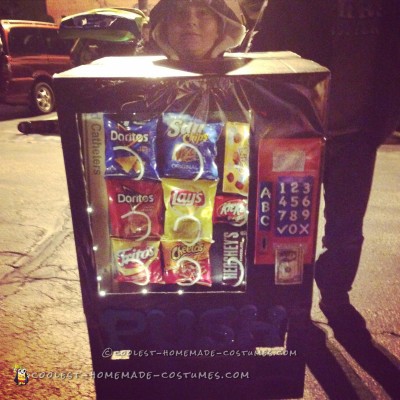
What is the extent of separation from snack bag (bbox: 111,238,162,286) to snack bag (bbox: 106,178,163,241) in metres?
0.03

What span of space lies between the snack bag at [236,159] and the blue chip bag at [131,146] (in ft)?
0.77

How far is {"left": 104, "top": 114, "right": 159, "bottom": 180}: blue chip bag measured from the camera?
135 centimetres

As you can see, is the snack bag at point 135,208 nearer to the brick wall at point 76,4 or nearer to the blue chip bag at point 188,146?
the blue chip bag at point 188,146

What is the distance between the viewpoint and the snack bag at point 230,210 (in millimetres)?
1463

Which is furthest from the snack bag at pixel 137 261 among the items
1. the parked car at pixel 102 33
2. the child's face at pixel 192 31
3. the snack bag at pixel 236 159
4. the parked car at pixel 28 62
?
the parked car at pixel 28 62

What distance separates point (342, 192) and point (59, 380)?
62.8 inches

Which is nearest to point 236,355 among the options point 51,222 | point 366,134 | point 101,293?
point 101,293

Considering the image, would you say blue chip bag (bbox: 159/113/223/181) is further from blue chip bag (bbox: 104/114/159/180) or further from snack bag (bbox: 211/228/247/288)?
snack bag (bbox: 211/228/247/288)

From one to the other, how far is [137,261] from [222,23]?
1.00 meters

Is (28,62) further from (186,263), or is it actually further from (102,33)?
(186,263)

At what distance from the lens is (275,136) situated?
4.46 ft

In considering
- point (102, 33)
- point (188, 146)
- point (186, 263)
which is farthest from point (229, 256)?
point (102, 33)

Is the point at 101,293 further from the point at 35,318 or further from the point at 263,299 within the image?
the point at 35,318

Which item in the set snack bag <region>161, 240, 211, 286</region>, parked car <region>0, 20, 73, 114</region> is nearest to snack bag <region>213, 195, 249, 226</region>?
snack bag <region>161, 240, 211, 286</region>
